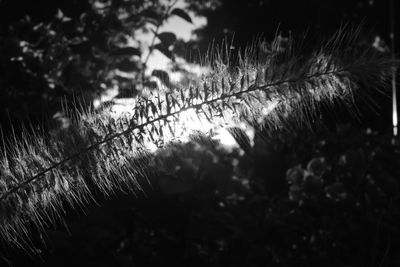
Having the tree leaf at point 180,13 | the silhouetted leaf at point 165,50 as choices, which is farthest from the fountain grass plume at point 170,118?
the tree leaf at point 180,13

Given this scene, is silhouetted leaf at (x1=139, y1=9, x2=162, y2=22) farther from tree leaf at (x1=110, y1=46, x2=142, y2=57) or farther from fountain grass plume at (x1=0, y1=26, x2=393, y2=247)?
fountain grass plume at (x1=0, y1=26, x2=393, y2=247)

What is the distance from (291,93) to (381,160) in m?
1.15

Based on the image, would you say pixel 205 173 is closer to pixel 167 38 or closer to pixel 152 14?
pixel 167 38

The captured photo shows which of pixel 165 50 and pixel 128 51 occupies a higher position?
pixel 128 51

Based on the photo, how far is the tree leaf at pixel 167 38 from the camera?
1685 millimetres

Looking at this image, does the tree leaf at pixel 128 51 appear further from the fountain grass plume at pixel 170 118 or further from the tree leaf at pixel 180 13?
the fountain grass plume at pixel 170 118

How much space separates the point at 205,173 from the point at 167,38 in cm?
60

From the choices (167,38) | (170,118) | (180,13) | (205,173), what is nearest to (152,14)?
(180,13)

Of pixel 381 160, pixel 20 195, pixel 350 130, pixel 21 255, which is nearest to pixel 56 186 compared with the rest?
pixel 20 195

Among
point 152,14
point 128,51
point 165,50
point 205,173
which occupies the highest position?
point 152,14

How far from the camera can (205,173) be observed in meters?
1.64

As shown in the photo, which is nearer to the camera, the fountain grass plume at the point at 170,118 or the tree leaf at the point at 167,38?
the fountain grass plume at the point at 170,118

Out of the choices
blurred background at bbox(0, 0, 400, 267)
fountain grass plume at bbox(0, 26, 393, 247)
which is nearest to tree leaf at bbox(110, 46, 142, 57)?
blurred background at bbox(0, 0, 400, 267)

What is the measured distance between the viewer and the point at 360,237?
Answer: 4.75 ft
